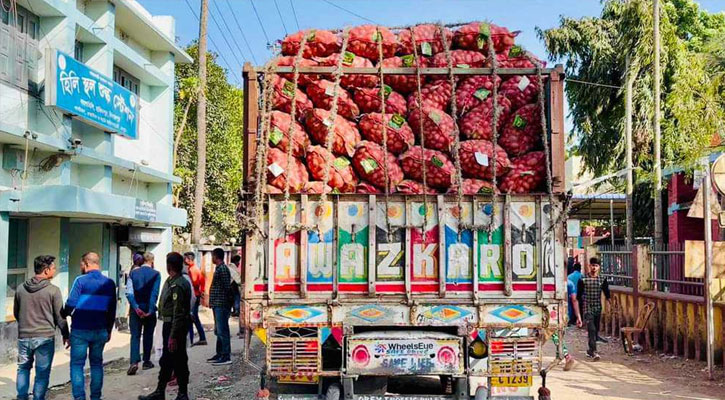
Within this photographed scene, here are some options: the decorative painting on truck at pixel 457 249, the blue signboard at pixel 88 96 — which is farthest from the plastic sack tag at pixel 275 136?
the blue signboard at pixel 88 96

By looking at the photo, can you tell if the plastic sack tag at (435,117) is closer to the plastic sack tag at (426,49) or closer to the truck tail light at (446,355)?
the plastic sack tag at (426,49)

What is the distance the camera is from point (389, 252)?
570cm

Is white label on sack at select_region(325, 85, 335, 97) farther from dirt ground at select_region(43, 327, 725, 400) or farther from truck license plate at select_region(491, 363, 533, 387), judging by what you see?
dirt ground at select_region(43, 327, 725, 400)

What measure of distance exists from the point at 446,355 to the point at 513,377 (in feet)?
2.08

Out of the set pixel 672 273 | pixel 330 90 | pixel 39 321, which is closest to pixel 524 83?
pixel 330 90

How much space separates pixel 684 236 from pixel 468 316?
14467 millimetres

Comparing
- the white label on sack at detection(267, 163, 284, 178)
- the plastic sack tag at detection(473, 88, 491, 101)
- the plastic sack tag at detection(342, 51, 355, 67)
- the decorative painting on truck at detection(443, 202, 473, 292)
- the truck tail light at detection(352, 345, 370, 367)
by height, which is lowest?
the truck tail light at detection(352, 345, 370, 367)

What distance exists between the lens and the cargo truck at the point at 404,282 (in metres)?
5.61

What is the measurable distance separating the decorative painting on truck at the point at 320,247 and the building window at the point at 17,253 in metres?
8.67

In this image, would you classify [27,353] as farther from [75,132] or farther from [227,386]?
[75,132]

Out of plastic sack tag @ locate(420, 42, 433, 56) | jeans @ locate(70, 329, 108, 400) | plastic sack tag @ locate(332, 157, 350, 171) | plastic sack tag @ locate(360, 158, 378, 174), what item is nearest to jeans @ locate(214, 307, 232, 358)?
jeans @ locate(70, 329, 108, 400)

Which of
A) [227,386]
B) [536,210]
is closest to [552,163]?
[536,210]

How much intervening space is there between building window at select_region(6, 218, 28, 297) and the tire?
28.5ft

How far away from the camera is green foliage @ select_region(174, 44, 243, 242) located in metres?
27.4
